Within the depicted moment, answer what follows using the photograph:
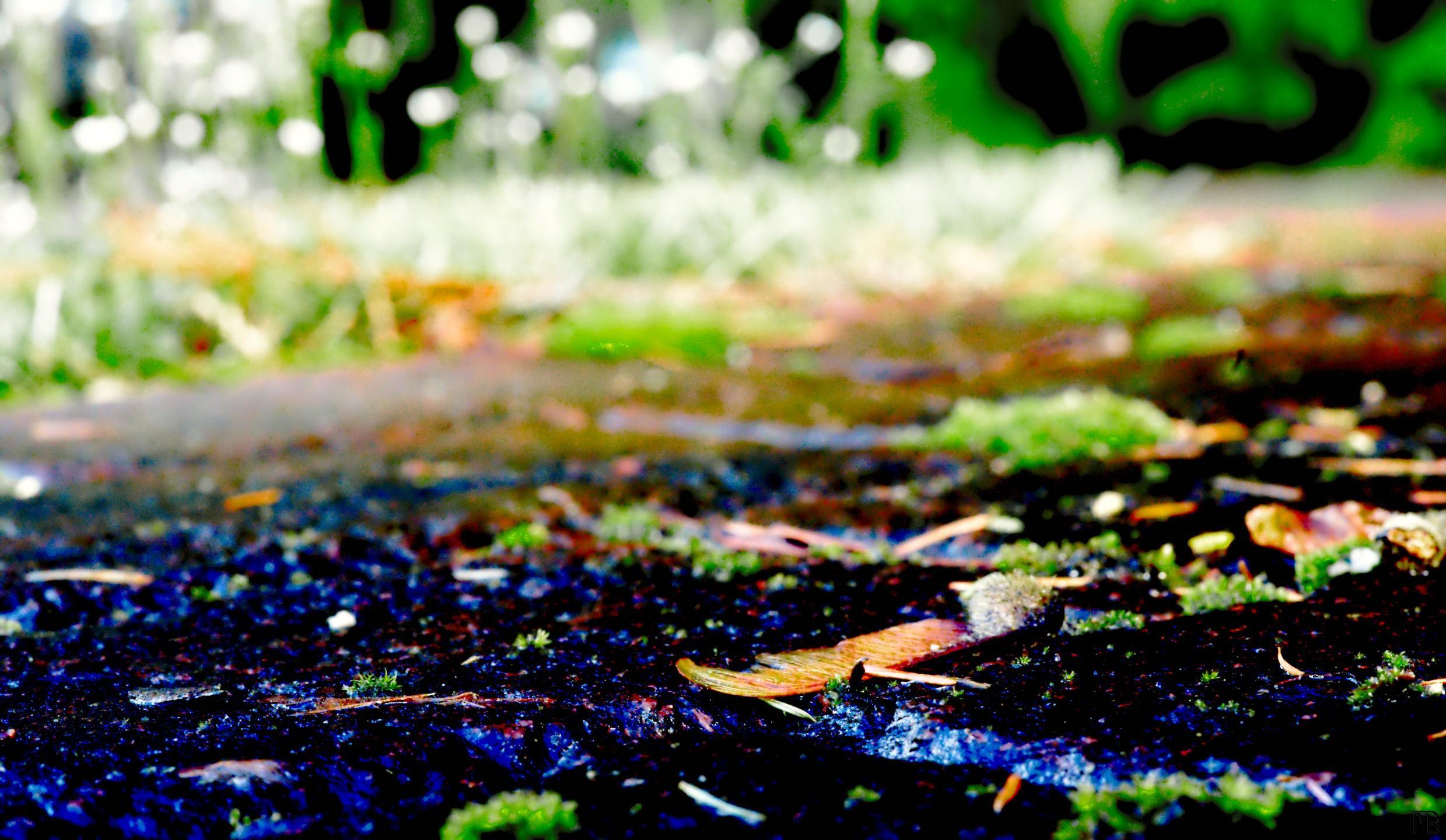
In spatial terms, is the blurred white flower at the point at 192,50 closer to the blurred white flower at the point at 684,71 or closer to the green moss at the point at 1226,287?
the blurred white flower at the point at 684,71

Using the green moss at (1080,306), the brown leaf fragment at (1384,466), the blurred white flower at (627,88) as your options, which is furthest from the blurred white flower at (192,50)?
the brown leaf fragment at (1384,466)

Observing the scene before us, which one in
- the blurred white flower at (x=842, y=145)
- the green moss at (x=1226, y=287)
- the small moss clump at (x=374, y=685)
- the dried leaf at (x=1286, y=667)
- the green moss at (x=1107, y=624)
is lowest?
the green moss at (x=1226, y=287)

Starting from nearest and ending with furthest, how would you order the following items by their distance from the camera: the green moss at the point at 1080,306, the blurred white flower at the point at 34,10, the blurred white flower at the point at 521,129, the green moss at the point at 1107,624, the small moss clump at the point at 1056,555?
the green moss at the point at 1107,624 < the small moss clump at the point at 1056,555 < the green moss at the point at 1080,306 < the blurred white flower at the point at 34,10 < the blurred white flower at the point at 521,129

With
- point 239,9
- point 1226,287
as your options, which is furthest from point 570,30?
point 1226,287

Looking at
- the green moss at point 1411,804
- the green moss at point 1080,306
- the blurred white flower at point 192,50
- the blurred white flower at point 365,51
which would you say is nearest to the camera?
the green moss at point 1411,804

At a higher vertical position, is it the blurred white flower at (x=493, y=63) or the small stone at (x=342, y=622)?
the blurred white flower at (x=493, y=63)

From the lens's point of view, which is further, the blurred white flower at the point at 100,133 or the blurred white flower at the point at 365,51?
the blurred white flower at the point at 365,51
